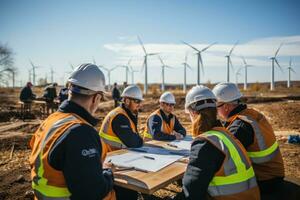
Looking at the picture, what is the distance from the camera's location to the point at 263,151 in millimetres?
2918

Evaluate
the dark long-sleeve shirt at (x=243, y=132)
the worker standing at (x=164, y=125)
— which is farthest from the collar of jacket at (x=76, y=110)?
the worker standing at (x=164, y=125)

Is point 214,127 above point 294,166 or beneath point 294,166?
above

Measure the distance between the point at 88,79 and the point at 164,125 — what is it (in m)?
3.20

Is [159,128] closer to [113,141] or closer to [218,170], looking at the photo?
[113,141]

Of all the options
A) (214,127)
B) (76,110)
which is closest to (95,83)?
(76,110)

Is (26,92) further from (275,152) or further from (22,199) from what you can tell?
(275,152)

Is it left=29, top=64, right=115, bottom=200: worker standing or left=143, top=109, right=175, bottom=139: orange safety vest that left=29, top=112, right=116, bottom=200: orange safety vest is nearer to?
left=29, top=64, right=115, bottom=200: worker standing

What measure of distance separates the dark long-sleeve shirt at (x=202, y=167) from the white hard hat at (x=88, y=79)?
0.91 metres

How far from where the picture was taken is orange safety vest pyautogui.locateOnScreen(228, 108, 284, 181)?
2920 mm

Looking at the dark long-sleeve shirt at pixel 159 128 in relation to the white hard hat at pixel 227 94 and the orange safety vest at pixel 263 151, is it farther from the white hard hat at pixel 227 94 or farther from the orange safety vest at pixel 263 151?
the orange safety vest at pixel 263 151

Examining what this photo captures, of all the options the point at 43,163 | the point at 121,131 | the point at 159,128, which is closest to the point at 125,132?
the point at 121,131

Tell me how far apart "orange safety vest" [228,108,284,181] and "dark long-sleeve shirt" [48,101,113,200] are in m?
1.88

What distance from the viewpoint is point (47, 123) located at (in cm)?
190

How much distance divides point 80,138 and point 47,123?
38cm
